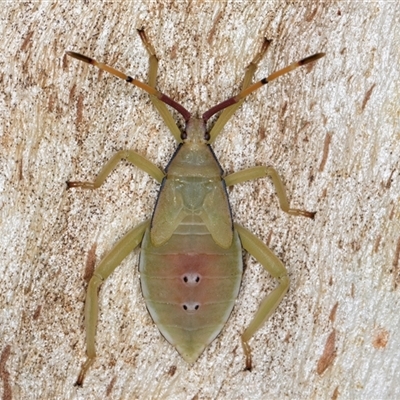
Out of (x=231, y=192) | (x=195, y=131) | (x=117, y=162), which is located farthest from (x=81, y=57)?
(x=231, y=192)

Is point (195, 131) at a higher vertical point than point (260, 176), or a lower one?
higher

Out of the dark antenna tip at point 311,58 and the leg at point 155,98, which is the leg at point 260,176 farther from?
the dark antenna tip at point 311,58

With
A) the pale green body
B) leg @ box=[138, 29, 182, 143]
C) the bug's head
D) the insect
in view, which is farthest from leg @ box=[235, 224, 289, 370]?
leg @ box=[138, 29, 182, 143]

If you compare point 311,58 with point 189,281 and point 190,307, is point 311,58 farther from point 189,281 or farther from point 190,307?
point 190,307

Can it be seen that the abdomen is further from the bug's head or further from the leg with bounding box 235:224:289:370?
the bug's head

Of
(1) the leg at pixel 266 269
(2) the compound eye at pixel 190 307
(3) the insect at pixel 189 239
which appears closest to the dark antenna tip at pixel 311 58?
(3) the insect at pixel 189 239
